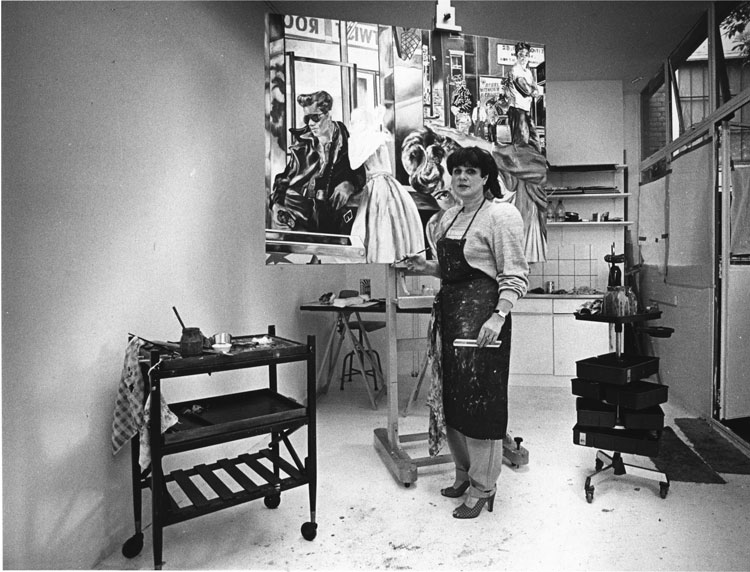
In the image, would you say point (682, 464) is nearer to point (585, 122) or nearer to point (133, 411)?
point (133, 411)

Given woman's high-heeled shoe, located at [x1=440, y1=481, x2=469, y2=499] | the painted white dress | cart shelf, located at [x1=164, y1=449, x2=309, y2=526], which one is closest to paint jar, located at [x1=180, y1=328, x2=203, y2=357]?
cart shelf, located at [x1=164, y1=449, x2=309, y2=526]

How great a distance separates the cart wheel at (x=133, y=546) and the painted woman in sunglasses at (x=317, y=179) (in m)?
1.43

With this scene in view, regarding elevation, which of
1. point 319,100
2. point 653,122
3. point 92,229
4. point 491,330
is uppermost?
point 653,122

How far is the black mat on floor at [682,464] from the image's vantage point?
9.16ft

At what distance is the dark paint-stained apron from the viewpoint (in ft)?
7.61

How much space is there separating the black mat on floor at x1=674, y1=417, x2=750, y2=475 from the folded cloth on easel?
2.92 m

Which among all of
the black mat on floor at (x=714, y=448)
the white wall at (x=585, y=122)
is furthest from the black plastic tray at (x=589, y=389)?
the white wall at (x=585, y=122)

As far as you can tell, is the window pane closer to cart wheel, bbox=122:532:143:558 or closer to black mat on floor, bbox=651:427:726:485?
black mat on floor, bbox=651:427:726:485

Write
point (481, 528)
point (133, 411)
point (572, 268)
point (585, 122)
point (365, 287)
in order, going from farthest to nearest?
1. point (572, 268)
2. point (585, 122)
3. point (365, 287)
4. point (481, 528)
5. point (133, 411)

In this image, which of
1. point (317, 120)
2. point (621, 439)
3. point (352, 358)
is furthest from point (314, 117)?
point (352, 358)

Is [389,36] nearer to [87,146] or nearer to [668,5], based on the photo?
[87,146]

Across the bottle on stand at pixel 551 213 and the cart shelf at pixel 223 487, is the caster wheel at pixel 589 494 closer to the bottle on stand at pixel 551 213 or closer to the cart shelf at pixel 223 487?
the cart shelf at pixel 223 487

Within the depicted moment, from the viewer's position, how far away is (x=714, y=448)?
3.23 m

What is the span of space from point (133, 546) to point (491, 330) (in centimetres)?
167
